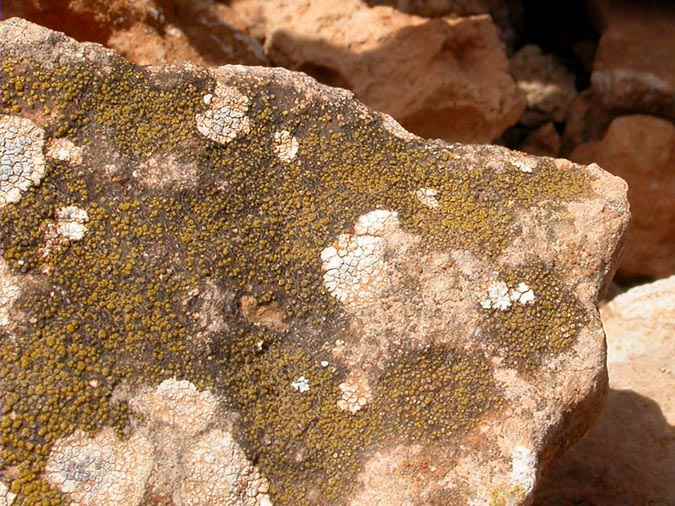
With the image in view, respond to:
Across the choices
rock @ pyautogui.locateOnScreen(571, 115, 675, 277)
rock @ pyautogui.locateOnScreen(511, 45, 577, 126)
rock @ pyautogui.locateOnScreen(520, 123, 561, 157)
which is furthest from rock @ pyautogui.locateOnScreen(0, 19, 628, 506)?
rock @ pyautogui.locateOnScreen(511, 45, 577, 126)

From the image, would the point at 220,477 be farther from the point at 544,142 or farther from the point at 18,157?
the point at 544,142

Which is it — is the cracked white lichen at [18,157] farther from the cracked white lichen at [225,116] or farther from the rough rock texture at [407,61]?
the rough rock texture at [407,61]

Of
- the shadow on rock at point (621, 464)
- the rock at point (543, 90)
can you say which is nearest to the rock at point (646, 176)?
the rock at point (543, 90)

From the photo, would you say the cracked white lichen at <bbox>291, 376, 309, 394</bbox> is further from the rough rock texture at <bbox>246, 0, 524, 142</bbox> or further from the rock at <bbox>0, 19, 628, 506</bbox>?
the rough rock texture at <bbox>246, 0, 524, 142</bbox>

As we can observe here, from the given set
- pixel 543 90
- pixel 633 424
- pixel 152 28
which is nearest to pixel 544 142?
pixel 543 90

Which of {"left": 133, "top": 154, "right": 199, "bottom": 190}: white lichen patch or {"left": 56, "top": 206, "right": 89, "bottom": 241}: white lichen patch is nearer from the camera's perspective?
{"left": 56, "top": 206, "right": 89, "bottom": 241}: white lichen patch

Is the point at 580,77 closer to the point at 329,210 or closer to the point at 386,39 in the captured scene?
the point at 386,39
